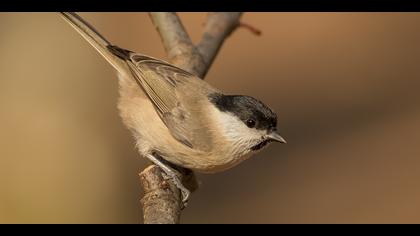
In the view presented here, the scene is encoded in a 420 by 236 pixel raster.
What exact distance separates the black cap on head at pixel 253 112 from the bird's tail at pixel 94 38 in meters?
0.82

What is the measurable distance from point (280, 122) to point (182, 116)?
3.40 metres

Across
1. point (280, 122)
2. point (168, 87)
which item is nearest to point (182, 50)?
point (168, 87)

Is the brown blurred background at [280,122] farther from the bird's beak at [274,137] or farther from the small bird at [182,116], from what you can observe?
the bird's beak at [274,137]

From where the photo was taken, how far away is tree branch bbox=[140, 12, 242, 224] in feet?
10.4

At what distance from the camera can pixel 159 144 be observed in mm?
3896

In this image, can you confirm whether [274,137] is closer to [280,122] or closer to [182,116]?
[182,116]

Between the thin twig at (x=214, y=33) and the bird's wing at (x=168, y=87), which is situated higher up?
the thin twig at (x=214, y=33)

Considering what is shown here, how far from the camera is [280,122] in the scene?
23.8 ft

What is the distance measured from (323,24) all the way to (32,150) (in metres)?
4.12

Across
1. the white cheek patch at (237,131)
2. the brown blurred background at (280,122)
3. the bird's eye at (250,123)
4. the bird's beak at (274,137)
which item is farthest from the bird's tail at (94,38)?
the brown blurred background at (280,122)

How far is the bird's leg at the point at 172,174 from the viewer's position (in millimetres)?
3406

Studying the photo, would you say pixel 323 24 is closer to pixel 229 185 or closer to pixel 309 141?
pixel 309 141

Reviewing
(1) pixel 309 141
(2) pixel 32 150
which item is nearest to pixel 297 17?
(1) pixel 309 141

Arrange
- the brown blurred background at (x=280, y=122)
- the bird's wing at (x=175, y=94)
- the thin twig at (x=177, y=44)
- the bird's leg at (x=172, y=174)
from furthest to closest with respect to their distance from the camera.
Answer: the brown blurred background at (x=280, y=122) < the thin twig at (x=177, y=44) < the bird's wing at (x=175, y=94) < the bird's leg at (x=172, y=174)
